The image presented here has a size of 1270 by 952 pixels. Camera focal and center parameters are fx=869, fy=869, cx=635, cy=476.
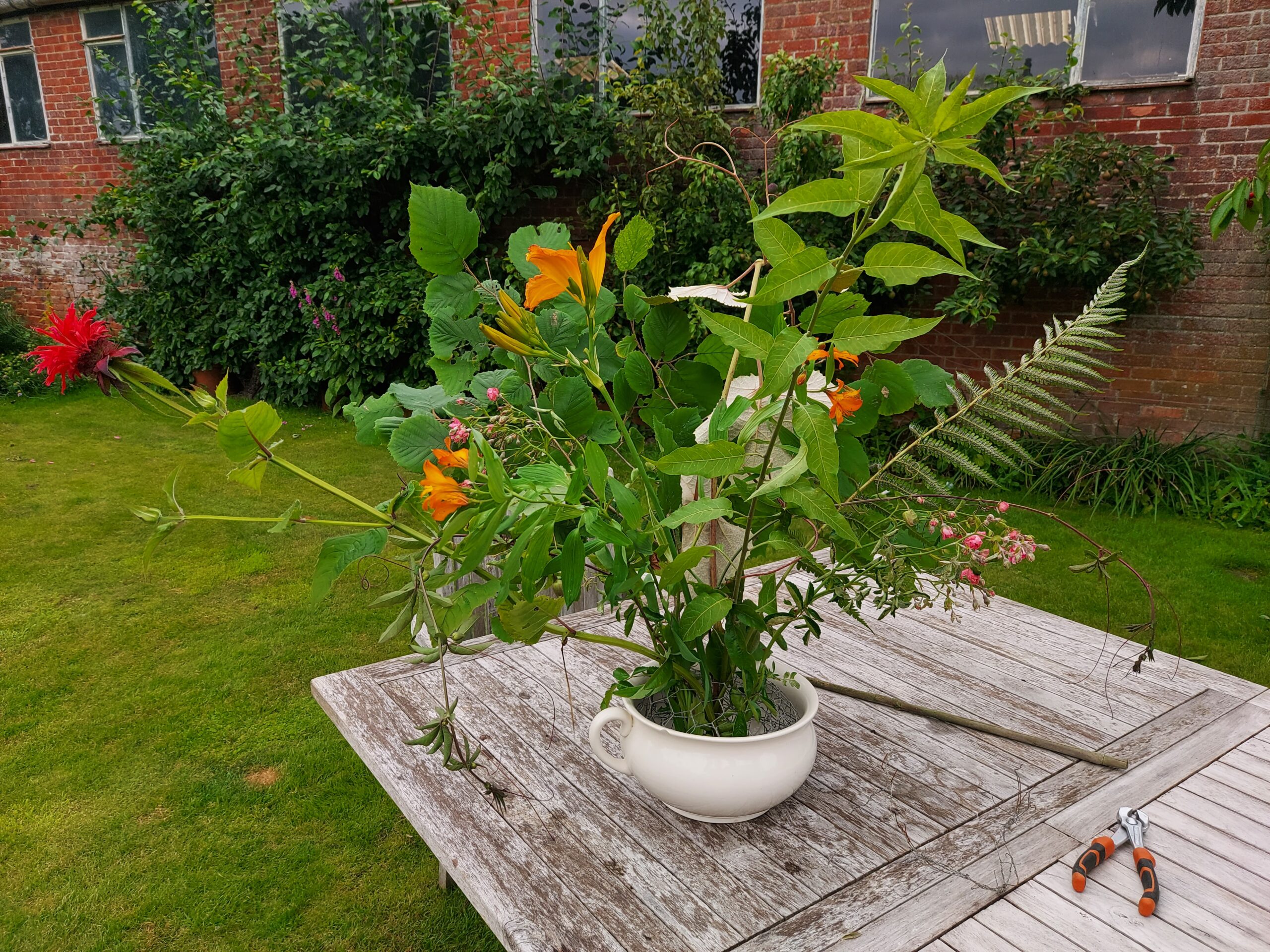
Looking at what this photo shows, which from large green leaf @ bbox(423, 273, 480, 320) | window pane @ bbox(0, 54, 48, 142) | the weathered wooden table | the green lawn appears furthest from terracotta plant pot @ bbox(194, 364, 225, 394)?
large green leaf @ bbox(423, 273, 480, 320)

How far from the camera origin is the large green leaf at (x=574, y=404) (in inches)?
36.1

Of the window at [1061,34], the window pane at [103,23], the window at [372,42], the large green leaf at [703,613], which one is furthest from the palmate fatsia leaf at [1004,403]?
the window pane at [103,23]

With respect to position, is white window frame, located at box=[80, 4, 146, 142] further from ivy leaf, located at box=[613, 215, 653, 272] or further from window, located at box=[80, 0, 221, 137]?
ivy leaf, located at box=[613, 215, 653, 272]

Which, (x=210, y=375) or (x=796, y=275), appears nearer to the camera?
(x=796, y=275)

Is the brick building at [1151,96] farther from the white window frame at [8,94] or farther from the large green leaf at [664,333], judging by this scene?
the white window frame at [8,94]

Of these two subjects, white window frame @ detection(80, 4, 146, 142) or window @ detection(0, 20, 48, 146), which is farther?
window @ detection(0, 20, 48, 146)

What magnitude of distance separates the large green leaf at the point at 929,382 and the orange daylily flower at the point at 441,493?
51 centimetres

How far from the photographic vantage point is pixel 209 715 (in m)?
2.63

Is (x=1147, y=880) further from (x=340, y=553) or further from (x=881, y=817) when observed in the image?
(x=340, y=553)

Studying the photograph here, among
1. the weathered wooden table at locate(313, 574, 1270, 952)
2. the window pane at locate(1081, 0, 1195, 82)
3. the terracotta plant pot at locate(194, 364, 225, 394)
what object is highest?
the window pane at locate(1081, 0, 1195, 82)

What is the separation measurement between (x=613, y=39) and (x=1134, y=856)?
5.67 m

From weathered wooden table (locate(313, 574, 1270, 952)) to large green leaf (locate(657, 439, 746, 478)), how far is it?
0.49 metres

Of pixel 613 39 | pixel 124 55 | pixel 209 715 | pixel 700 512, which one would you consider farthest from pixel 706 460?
pixel 124 55

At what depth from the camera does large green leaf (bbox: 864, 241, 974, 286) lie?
2.19 feet
